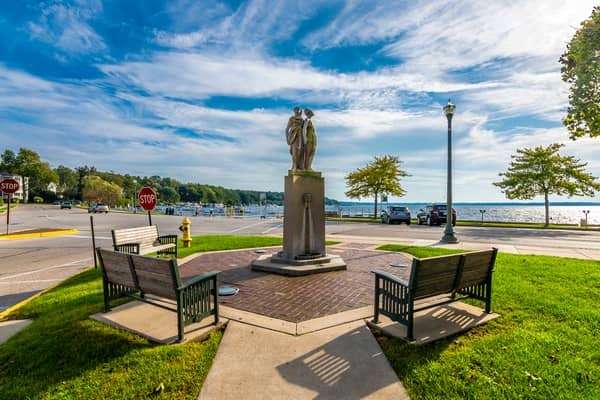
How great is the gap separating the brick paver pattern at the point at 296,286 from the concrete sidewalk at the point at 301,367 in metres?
0.68

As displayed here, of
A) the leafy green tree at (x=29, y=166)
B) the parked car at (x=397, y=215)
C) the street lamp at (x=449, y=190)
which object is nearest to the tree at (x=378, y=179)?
the parked car at (x=397, y=215)

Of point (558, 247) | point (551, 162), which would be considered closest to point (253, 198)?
point (551, 162)

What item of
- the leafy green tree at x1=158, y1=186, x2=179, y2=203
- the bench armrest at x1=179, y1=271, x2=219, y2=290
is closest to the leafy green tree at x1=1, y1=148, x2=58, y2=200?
the leafy green tree at x1=158, y1=186, x2=179, y2=203

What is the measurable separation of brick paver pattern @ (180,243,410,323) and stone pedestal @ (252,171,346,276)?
1.39 ft

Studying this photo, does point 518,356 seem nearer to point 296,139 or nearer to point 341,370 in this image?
point 341,370

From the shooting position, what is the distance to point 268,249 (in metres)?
10.4

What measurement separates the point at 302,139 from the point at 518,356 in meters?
5.87

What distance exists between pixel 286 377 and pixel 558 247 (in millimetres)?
13762

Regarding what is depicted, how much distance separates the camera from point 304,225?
766 centimetres

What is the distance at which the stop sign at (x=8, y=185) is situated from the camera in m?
13.6

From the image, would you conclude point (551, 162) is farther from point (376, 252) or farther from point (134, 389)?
point (134, 389)

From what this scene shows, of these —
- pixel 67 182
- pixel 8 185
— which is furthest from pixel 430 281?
pixel 67 182

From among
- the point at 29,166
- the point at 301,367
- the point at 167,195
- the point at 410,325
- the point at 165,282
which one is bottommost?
the point at 301,367

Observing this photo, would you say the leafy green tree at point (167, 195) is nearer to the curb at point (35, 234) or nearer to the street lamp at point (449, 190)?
the curb at point (35, 234)
